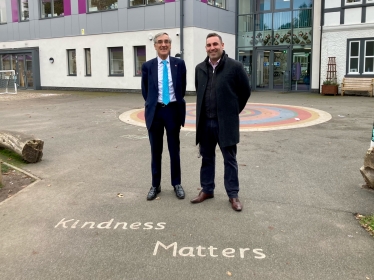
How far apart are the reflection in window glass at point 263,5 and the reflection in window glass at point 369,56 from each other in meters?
6.00

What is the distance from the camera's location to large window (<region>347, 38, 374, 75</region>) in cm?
1900

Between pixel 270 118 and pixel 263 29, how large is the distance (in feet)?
41.4

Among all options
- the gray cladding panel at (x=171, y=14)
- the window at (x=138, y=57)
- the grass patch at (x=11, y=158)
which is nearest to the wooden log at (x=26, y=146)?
the grass patch at (x=11, y=158)

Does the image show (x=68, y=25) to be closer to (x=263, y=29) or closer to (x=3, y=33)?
(x=3, y=33)

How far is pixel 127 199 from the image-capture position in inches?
186

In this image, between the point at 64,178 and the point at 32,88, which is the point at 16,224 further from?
the point at 32,88

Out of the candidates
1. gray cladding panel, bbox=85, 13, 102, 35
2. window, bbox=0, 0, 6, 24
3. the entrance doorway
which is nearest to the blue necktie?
the entrance doorway

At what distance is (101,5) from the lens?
74.6 feet

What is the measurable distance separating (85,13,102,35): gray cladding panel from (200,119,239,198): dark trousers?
65.7ft

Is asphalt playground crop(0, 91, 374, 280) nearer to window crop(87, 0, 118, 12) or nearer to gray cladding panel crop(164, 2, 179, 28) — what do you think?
gray cladding panel crop(164, 2, 179, 28)

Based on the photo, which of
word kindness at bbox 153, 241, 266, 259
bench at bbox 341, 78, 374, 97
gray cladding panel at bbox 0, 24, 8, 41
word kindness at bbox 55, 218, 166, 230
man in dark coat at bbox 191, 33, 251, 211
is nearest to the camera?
word kindness at bbox 153, 241, 266, 259

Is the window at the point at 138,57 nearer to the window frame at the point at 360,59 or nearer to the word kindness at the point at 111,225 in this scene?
the window frame at the point at 360,59

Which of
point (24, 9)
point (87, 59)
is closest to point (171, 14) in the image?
point (87, 59)

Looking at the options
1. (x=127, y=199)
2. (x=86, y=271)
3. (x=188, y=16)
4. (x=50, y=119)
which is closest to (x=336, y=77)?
(x=188, y=16)
